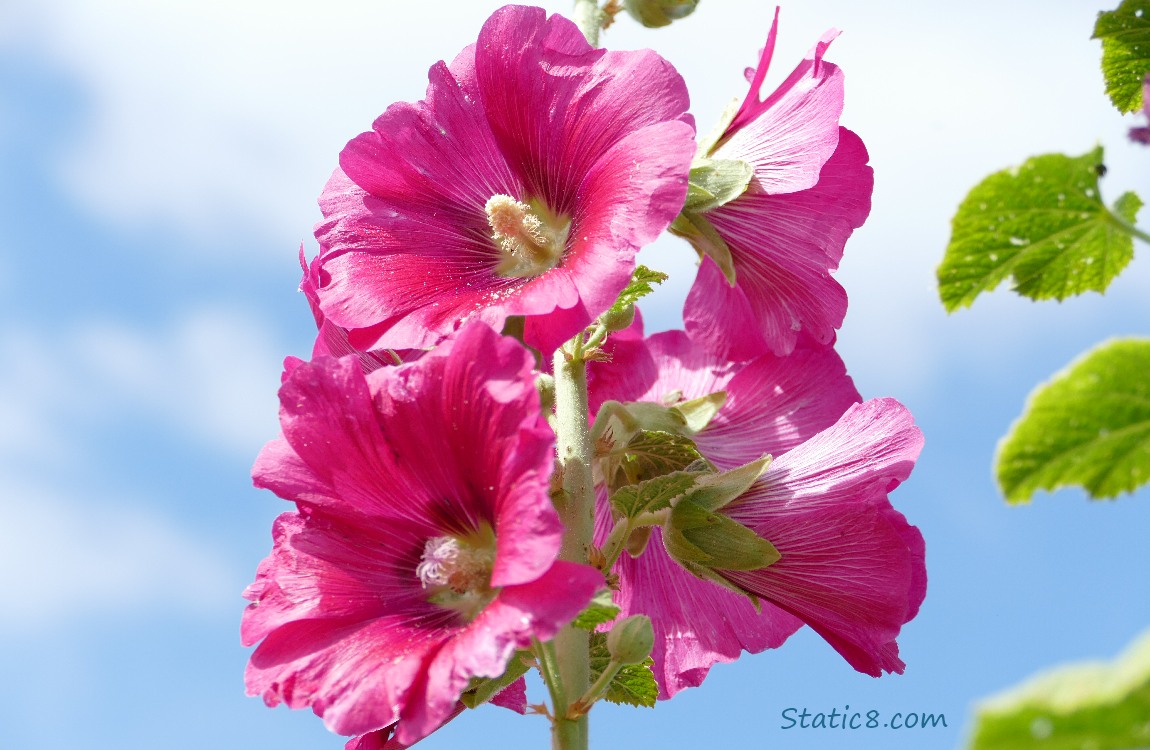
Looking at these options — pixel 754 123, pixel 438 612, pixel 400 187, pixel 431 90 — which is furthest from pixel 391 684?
pixel 754 123

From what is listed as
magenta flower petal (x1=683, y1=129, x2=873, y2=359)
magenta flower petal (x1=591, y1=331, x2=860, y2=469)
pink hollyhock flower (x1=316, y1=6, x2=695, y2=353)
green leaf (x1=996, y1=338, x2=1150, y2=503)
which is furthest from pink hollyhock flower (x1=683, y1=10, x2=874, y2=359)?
green leaf (x1=996, y1=338, x2=1150, y2=503)

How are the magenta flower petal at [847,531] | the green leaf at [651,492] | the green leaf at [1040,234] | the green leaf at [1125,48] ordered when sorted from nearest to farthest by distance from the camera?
the green leaf at [1040,234] → the green leaf at [1125,48] → the green leaf at [651,492] → the magenta flower petal at [847,531]

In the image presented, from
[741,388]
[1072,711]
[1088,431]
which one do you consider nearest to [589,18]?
[741,388]

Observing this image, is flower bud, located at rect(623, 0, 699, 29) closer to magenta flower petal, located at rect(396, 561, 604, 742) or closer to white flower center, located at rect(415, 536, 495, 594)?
white flower center, located at rect(415, 536, 495, 594)

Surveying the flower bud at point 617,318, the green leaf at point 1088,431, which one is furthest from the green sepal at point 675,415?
the green leaf at point 1088,431

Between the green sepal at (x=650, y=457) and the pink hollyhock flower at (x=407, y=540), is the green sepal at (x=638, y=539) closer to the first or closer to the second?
the green sepal at (x=650, y=457)

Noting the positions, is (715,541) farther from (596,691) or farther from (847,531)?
(596,691)
